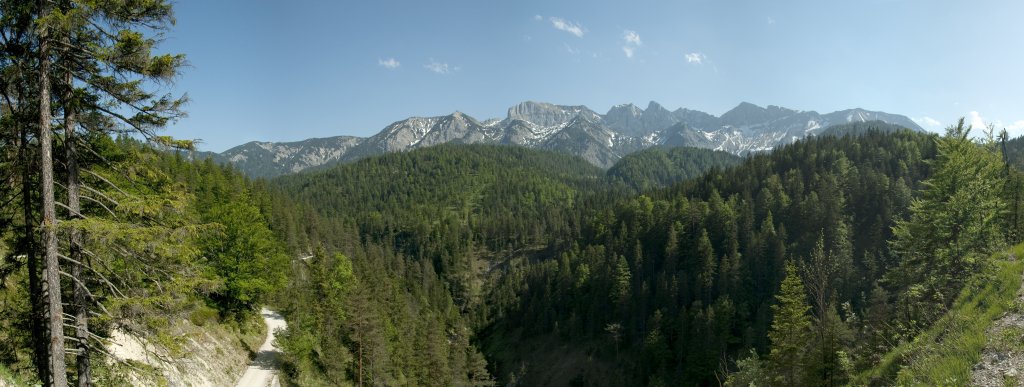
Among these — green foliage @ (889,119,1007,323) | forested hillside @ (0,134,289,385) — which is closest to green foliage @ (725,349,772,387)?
green foliage @ (889,119,1007,323)

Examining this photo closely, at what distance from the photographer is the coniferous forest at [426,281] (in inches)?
397

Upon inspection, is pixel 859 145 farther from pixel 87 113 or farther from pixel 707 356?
pixel 87 113

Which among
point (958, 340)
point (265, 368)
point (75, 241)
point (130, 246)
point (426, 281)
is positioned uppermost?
point (75, 241)

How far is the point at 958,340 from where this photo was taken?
12.1 meters

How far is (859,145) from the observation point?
139 metres

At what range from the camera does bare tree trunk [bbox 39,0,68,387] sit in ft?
30.6

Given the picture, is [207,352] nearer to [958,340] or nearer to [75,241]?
[75,241]

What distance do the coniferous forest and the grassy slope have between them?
78 millimetres

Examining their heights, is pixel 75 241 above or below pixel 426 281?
above

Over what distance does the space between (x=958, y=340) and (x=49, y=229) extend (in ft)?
70.9

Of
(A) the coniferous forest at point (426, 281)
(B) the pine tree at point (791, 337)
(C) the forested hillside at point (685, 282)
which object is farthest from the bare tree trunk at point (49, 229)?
(B) the pine tree at point (791, 337)

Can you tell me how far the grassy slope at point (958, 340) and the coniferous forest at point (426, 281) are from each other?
78 millimetres

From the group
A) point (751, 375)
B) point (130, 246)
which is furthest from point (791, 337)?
point (130, 246)

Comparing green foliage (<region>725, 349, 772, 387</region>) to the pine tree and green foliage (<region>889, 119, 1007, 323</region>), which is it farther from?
green foliage (<region>889, 119, 1007, 323</region>)
